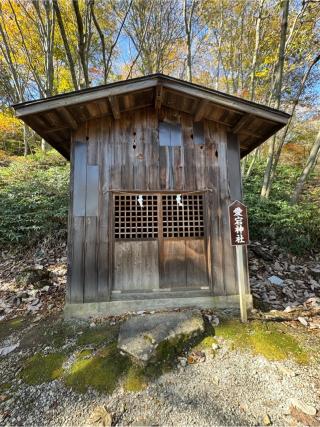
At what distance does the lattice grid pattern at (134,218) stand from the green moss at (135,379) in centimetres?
242

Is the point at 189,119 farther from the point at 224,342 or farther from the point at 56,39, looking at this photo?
the point at 56,39

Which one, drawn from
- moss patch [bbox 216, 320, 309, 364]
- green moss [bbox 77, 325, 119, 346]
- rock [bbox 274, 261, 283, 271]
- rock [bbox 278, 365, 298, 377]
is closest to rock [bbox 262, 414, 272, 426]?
rock [bbox 278, 365, 298, 377]

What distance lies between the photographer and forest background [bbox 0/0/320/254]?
28.9ft

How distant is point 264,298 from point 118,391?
4228 millimetres

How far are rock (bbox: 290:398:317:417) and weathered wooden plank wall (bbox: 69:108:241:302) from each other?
2.28 meters

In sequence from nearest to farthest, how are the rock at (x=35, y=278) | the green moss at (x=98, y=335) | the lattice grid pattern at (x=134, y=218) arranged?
the green moss at (x=98, y=335) → the lattice grid pattern at (x=134, y=218) → the rock at (x=35, y=278)

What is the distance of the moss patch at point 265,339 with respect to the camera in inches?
141

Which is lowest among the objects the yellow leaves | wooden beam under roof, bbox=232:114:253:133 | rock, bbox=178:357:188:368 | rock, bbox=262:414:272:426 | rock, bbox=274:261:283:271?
rock, bbox=262:414:272:426

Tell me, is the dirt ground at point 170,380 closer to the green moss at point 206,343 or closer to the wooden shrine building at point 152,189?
the green moss at point 206,343

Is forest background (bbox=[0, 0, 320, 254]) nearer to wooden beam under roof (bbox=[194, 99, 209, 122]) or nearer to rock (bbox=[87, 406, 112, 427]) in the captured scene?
wooden beam under roof (bbox=[194, 99, 209, 122])

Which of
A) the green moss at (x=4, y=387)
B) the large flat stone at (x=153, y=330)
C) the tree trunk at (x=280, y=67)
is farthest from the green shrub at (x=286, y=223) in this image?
the green moss at (x=4, y=387)

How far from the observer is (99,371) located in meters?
3.39

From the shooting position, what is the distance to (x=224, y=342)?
153 inches

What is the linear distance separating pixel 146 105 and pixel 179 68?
45.7 feet
